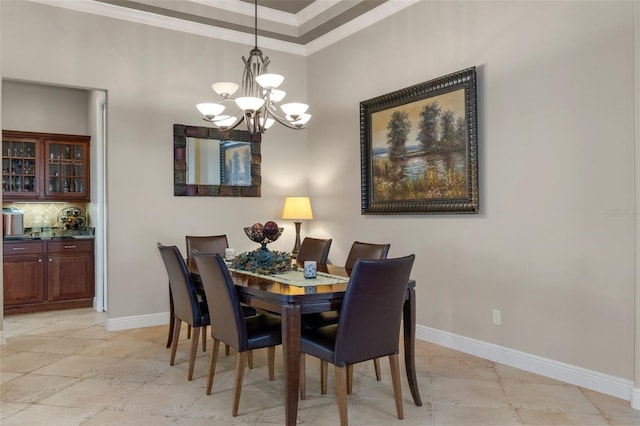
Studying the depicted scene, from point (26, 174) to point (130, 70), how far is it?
232 cm

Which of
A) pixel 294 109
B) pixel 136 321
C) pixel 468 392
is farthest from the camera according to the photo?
pixel 136 321

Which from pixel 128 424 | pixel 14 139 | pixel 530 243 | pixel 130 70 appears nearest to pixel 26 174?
pixel 14 139

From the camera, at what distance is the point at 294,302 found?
2.45m

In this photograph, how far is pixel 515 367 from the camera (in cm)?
350

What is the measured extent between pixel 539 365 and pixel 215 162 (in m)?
3.72

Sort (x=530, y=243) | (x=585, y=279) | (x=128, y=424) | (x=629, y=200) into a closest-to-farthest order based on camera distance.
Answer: (x=128, y=424), (x=629, y=200), (x=585, y=279), (x=530, y=243)

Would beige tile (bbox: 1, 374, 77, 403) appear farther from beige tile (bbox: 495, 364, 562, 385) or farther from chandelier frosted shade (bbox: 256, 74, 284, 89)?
beige tile (bbox: 495, 364, 562, 385)

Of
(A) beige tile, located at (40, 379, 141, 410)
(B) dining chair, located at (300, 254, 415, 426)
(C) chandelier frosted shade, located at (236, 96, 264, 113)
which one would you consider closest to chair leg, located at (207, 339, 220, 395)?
(A) beige tile, located at (40, 379, 141, 410)

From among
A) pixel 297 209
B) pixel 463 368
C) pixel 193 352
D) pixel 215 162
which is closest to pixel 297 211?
pixel 297 209

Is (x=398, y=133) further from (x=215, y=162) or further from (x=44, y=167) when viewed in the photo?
(x=44, y=167)

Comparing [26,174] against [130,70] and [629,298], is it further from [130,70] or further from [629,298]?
[629,298]

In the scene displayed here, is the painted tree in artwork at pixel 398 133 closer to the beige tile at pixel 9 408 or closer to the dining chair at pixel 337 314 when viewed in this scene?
the dining chair at pixel 337 314

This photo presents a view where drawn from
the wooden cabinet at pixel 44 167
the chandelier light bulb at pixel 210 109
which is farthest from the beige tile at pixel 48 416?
the wooden cabinet at pixel 44 167

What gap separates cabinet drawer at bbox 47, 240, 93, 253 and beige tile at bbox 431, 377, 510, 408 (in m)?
4.46
